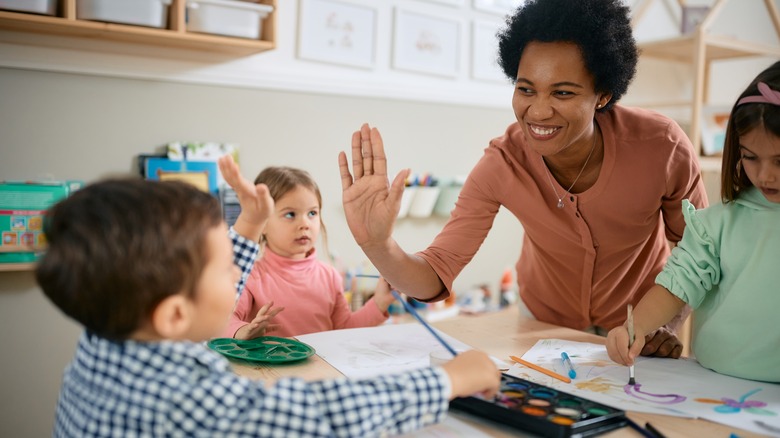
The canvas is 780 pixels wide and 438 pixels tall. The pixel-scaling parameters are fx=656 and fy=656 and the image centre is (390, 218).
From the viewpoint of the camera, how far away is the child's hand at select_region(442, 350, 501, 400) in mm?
813

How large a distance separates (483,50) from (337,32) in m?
0.76

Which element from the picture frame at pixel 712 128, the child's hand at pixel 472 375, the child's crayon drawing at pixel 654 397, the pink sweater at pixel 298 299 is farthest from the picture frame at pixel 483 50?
the child's hand at pixel 472 375

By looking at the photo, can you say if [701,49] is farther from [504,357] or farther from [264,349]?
[264,349]

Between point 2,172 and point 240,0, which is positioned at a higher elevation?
point 240,0

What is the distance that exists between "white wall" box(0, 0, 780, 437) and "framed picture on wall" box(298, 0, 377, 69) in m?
0.04

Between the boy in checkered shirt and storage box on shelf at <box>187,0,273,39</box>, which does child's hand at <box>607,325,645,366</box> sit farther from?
storage box on shelf at <box>187,0,273,39</box>

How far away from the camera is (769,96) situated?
3.48 feet

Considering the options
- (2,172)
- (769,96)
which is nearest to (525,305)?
(769,96)

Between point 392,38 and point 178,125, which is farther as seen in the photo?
point 392,38

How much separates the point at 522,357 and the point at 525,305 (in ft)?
1.77

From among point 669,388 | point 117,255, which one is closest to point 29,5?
point 117,255

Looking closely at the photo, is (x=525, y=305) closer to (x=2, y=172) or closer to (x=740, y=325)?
(x=740, y=325)

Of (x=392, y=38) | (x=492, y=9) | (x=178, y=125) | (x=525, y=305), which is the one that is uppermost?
(x=492, y=9)

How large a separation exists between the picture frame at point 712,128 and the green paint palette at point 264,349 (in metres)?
2.33
